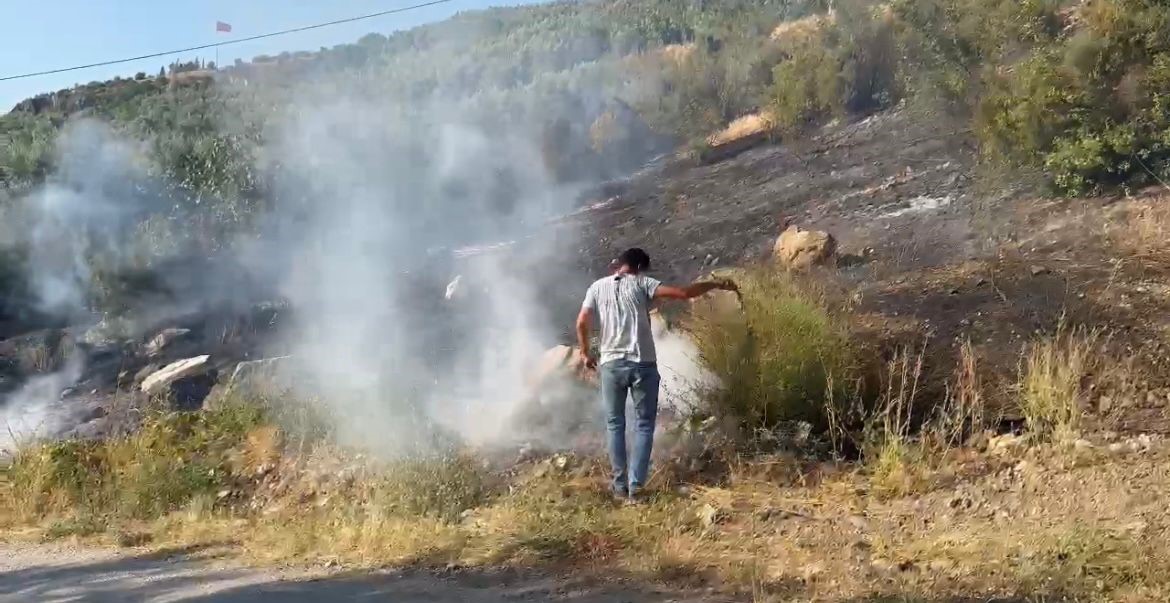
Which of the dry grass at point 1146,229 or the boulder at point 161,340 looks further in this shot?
the boulder at point 161,340

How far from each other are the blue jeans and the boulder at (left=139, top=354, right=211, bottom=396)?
6865mm

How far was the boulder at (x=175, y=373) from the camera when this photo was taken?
416 inches

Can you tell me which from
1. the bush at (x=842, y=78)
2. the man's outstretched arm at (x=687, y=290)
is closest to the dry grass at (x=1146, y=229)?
the man's outstretched arm at (x=687, y=290)

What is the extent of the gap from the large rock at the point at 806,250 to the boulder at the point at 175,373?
256 inches

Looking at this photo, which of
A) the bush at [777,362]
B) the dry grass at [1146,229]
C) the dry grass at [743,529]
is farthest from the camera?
the dry grass at [1146,229]

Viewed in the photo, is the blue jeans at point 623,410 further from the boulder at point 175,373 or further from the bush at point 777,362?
the boulder at point 175,373

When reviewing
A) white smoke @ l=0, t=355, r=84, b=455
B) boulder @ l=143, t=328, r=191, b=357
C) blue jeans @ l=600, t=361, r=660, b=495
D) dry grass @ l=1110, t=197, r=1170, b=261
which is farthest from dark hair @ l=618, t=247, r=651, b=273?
boulder @ l=143, t=328, r=191, b=357

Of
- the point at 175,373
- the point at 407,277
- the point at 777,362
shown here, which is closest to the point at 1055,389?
the point at 777,362

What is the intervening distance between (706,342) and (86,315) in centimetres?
1121

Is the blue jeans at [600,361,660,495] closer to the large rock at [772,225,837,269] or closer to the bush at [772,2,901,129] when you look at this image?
the large rock at [772,225,837,269]

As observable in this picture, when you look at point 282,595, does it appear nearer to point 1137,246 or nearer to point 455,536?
point 455,536

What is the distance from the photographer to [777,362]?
18.3 feet

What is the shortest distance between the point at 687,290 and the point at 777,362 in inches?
30.3

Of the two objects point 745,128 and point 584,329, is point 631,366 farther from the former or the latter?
point 745,128
